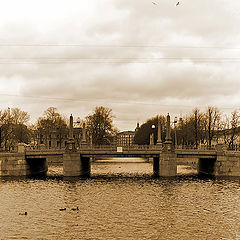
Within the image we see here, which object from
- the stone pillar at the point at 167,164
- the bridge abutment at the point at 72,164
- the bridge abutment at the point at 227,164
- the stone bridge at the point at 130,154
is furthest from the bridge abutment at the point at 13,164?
the bridge abutment at the point at 227,164

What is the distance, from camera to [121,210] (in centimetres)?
2902

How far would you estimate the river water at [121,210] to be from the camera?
22.8m

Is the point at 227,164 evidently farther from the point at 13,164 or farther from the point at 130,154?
the point at 13,164

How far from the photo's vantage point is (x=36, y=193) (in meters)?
37.4

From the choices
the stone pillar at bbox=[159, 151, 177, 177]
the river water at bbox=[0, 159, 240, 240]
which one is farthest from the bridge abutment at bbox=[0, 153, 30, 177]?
the stone pillar at bbox=[159, 151, 177, 177]

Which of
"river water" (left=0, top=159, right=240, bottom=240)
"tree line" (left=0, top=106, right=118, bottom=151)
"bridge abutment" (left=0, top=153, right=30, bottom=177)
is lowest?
"river water" (left=0, top=159, right=240, bottom=240)

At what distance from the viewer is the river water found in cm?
2277

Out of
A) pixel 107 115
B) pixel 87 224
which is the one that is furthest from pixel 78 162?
pixel 107 115

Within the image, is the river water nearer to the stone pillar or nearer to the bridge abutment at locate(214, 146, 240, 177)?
the stone pillar

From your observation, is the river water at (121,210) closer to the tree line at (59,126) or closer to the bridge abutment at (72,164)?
the bridge abutment at (72,164)

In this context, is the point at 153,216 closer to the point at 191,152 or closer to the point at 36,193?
the point at 36,193

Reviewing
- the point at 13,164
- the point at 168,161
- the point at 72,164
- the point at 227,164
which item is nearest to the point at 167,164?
Answer: the point at 168,161

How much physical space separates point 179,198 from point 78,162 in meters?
22.9

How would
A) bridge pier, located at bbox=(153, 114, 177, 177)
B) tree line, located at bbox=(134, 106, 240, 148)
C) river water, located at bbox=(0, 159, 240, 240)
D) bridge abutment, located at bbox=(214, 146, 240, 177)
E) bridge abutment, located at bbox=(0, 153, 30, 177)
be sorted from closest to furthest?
river water, located at bbox=(0, 159, 240, 240), bridge pier, located at bbox=(153, 114, 177, 177), bridge abutment, located at bbox=(214, 146, 240, 177), bridge abutment, located at bbox=(0, 153, 30, 177), tree line, located at bbox=(134, 106, 240, 148)
